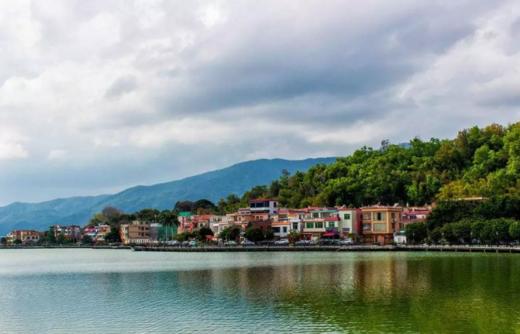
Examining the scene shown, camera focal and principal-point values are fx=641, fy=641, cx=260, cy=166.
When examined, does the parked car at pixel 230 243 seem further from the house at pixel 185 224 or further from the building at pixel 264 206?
the house at pixel 185 224

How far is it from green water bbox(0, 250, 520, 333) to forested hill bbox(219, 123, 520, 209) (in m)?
46.7

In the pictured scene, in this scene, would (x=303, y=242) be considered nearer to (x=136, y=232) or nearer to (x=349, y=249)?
(x=349, y=249)

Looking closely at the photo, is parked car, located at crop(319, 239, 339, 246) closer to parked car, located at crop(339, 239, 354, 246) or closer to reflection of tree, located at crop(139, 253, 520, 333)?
parked car, located at crop(339, 239, 354, 246)

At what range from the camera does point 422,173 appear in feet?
355

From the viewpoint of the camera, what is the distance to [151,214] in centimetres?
16562

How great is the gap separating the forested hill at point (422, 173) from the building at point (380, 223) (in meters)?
8.05

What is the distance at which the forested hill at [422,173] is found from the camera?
94.4 meters

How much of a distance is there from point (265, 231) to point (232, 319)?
69.7m

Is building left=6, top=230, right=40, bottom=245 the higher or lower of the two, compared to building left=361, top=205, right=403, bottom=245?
lower

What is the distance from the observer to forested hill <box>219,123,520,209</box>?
94375 mm

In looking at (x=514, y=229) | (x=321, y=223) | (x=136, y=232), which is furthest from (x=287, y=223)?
(x=136, y=232)

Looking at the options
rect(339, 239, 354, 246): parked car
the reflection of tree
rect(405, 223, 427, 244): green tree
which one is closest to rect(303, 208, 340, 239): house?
rect(339, 239, 354, 246): parked car

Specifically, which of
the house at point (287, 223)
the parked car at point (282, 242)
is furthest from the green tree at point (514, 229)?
the house at point (287, 223)

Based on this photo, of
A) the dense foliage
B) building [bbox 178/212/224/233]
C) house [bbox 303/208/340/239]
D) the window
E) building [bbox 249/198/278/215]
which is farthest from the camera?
the dense foliage
